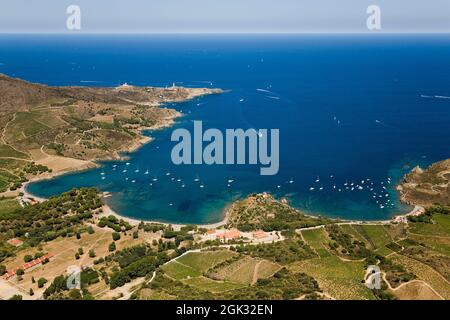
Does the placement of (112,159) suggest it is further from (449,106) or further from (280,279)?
(449,106)

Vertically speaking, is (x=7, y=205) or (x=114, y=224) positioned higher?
(x=7, y=205)

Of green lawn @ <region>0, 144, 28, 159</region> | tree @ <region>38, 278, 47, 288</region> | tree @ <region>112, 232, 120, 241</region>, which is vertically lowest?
tree @ <region>38, 278, 47, 288</region>

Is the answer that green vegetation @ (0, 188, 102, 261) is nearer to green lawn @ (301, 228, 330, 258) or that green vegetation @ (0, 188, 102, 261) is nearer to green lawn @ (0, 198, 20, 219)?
green lawn @ (0, 198, 20, 219)

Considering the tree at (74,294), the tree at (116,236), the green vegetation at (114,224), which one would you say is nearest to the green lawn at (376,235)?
the green vegetation at (114,224)

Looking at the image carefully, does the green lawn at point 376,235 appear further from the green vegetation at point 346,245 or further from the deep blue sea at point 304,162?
the deep blue sea at point 304,162

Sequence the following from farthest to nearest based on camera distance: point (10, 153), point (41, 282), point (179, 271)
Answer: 1. point (10, 153)
2. point (179, 271)
3. point (41, 282)

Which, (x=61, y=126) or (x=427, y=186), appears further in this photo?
(x=61, y=126)

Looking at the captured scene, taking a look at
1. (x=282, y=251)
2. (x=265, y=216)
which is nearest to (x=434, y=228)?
(x=265, y=216)

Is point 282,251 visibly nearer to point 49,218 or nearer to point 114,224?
point 114,224

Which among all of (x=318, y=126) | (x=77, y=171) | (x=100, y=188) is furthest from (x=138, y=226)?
(x=318, y=126)

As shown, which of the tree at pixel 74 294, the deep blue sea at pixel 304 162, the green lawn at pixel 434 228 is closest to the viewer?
the tree at pixel 74 294

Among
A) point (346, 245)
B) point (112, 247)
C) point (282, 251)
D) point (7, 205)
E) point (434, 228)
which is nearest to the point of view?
point (282, 251)

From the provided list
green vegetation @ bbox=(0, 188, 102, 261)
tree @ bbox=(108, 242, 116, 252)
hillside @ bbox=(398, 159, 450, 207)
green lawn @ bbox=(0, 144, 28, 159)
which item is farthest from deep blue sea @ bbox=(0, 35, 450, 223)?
green lawn @ bbox=(0, 144, 28, 159)

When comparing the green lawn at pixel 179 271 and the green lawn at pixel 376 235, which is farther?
the green lawn at pixel 376 235
